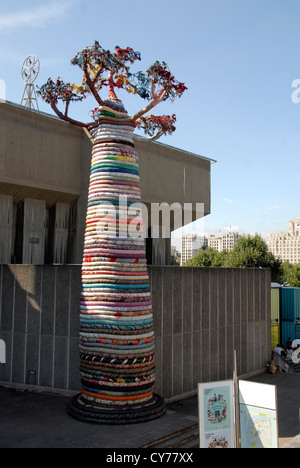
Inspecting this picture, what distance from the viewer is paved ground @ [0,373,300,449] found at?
1063 cm

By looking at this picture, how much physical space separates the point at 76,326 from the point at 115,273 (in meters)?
3.95

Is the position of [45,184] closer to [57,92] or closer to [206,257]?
[57,92]

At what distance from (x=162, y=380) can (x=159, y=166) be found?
14.1 meters

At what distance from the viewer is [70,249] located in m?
23.6

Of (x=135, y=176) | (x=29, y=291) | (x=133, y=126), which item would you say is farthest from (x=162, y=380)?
(x=133, y=126)

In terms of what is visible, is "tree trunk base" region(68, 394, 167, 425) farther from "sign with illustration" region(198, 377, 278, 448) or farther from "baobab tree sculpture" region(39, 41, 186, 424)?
"sign with illustration" region(198, 377, 278, 448)

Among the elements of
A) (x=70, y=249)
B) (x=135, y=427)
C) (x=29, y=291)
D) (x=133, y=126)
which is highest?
(x=133, y=126)

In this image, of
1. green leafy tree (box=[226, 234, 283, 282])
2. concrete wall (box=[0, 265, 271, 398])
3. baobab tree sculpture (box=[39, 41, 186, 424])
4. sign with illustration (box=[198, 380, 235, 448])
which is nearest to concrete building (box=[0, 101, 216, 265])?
concrete wall (box=[0, 265, 271, 398])

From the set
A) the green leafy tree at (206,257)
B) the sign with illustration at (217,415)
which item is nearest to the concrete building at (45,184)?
the sign with illustration at (217,415)

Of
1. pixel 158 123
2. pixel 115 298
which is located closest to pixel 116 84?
pixel 158 123

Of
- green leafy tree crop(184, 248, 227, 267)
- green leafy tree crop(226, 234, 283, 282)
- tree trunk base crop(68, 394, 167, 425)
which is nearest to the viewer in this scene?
tree trunk base crop(68, 394, 167, 425)

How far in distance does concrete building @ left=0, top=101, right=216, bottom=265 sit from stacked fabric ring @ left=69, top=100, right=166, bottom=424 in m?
8.31

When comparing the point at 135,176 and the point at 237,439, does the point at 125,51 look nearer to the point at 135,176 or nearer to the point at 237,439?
the point at 135,176

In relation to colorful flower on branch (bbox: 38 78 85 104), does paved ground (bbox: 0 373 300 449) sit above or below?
below
